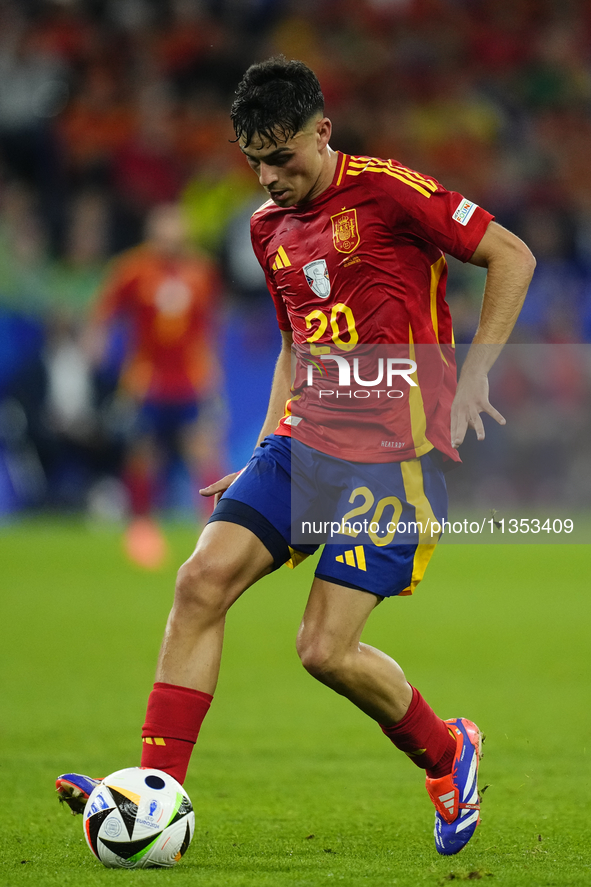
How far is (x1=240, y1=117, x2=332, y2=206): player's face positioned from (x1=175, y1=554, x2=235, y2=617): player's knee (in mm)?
968

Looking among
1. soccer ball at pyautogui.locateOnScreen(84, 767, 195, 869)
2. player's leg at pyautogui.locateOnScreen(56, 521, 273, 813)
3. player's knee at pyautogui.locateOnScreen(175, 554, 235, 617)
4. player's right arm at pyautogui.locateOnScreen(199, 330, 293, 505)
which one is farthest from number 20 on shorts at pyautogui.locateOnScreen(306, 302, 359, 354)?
soccer ball at pyautogui.locateOnScreen(84, 767, 195, 869)

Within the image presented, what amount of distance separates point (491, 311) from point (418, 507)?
1.80ft

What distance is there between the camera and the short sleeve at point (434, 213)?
3.10 m

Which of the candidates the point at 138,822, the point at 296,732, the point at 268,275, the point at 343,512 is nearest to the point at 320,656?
the point at 343,512

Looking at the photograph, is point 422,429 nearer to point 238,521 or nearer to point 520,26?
point 238,521

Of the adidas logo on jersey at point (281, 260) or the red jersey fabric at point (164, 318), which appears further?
the red jersey fabric at point (164, 318)

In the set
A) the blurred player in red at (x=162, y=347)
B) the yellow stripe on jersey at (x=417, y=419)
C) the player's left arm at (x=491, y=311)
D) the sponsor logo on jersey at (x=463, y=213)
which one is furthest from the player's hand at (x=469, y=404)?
the blurred player in red at (x=162, y=347)

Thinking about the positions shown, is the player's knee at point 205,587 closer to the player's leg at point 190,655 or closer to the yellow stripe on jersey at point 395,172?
the player's leg at point 190,655

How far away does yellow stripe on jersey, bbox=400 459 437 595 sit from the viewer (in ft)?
10.5

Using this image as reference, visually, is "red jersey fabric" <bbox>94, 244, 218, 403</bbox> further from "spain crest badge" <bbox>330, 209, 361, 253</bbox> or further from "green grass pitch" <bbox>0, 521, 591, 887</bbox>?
"spain crest badge" <bbox>330, 209, 361, 253</bbox>

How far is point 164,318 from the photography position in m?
10.0

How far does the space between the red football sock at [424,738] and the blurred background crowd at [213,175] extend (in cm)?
672

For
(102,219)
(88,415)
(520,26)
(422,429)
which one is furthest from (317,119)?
(520,26)

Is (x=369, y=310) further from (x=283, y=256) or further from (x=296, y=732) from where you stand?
(x=296, y=732)
